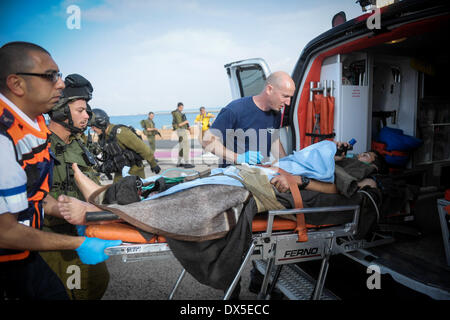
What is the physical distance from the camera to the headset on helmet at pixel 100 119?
12.2 ft

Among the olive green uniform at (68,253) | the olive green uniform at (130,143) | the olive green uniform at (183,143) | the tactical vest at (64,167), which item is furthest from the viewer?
the olive green uniform at (183,143)

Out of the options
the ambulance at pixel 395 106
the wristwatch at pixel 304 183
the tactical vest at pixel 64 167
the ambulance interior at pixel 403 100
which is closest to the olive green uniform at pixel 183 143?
the ambulance at pixel 395 106

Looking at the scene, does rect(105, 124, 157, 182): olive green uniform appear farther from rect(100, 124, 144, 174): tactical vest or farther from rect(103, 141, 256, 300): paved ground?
rect(103, 141, 256, 300): paved ground

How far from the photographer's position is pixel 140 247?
1.60m

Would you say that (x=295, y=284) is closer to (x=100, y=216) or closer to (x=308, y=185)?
(x=308, y=185)

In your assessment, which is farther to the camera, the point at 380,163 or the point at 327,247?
the point at 380,163

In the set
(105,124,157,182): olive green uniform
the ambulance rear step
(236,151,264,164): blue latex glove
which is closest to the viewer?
the ambulance rear step

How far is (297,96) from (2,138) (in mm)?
3314

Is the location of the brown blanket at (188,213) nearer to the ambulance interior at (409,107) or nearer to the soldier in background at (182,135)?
the ambulance interior at (409,107)

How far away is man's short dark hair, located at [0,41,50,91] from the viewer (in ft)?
3.92

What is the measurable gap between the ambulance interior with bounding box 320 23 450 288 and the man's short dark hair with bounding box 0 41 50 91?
10.8 feet

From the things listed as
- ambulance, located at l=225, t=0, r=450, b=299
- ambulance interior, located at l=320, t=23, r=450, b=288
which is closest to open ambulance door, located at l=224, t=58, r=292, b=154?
ambulance, located at l=225, t=0, r=450, b=299

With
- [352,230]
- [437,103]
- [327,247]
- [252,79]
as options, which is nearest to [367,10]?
[252,79]

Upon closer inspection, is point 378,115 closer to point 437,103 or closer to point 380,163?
point 437,103
